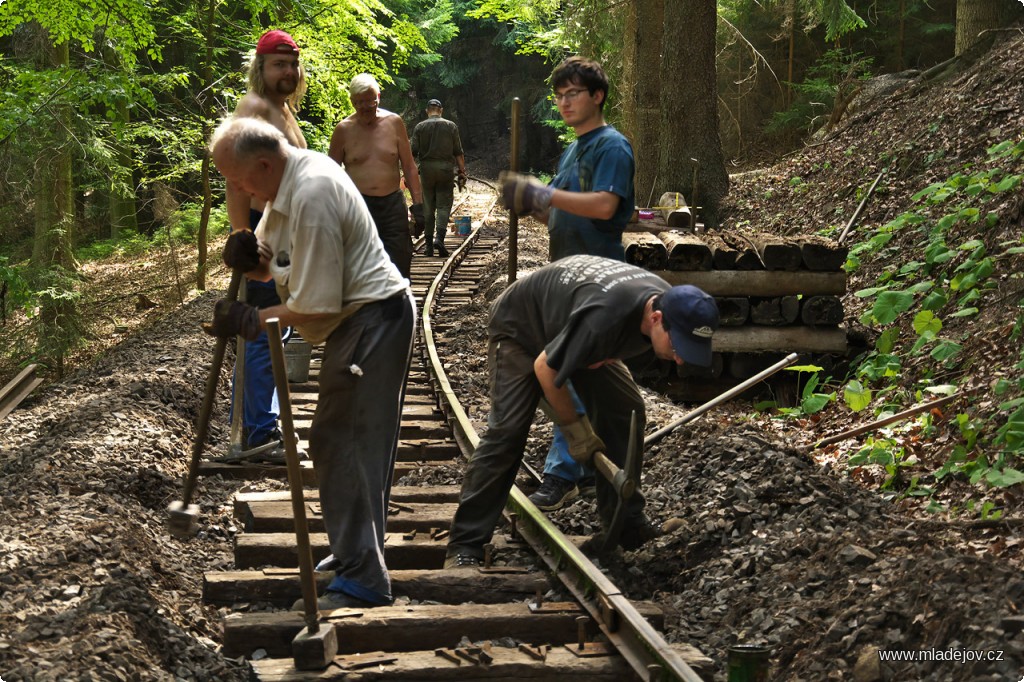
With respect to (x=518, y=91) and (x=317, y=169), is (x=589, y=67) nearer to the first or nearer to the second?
(x=317, y=169)

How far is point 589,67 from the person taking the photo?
209 inches

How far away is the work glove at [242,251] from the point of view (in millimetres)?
4027

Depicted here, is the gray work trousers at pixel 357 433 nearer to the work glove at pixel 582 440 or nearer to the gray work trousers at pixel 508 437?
the gray work trousers at pixel 508 437

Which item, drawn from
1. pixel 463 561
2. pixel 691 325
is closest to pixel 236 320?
pixel 463 561

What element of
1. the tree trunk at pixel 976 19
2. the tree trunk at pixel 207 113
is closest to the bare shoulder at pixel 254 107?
the tree trunk at pixel 207 113

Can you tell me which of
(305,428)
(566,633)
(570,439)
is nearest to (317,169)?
(570,439)

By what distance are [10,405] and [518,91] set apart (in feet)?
113

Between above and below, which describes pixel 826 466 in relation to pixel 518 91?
below

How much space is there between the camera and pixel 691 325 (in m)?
3.99

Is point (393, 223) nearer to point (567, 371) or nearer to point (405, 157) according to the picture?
point (405, 157)

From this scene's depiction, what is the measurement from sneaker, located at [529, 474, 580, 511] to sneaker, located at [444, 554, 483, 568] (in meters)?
0.89

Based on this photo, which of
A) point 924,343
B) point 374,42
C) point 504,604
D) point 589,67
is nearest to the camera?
point 504,604

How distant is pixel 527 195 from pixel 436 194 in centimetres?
1053

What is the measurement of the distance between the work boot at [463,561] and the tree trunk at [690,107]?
10.2m
